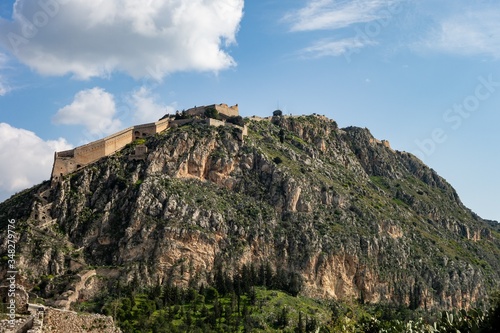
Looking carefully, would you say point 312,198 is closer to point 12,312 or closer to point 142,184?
point 142,184

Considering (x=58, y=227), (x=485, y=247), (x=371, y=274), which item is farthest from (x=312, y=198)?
(x=485, y=247)

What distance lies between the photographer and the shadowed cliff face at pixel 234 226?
367 ft

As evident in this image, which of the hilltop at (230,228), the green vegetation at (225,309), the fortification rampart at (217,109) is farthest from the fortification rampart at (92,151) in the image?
the green vegetation at (225,309)

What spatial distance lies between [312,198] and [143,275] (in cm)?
4549

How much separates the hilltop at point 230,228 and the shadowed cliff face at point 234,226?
0.84 feet

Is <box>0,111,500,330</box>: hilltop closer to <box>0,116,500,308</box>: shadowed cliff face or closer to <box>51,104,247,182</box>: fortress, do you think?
<box>0,116,500,308</box>: shadowed cliff face

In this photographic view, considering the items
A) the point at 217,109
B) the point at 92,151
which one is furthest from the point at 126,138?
the point at 217,109

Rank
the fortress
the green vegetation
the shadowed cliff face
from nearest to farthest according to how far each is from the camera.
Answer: the green vegetation, the shadowed cliff face, the fortress

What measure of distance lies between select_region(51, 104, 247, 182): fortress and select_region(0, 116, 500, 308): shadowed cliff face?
2867 millimetres

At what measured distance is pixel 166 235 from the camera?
4488 inches

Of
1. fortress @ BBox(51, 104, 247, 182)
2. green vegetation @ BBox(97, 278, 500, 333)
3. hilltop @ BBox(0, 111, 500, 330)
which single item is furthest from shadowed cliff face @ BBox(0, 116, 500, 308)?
green vegetation @ BBox(97, 278, 500, 333)

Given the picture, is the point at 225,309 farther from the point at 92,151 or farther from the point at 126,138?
the point at 126,138

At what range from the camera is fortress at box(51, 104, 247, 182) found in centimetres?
12473

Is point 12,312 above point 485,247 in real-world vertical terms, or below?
below
